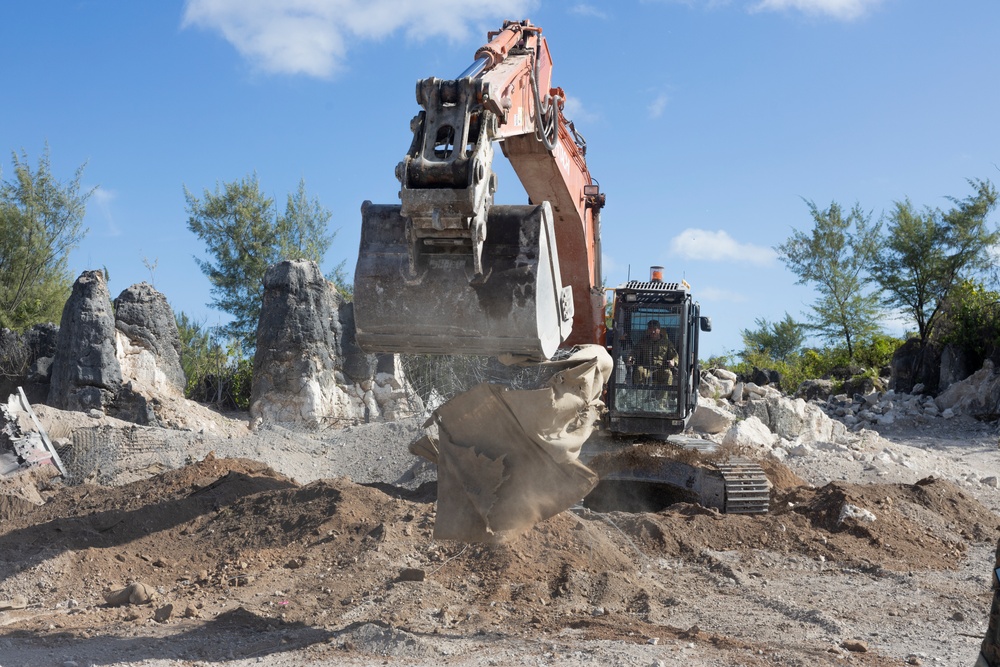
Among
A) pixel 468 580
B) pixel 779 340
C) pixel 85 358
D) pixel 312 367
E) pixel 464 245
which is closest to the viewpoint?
pixel 464 245

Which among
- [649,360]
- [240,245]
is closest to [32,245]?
[240,245]

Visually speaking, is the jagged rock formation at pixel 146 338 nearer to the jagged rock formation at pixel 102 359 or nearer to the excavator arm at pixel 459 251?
the jagged rock formation at pixel 102 359

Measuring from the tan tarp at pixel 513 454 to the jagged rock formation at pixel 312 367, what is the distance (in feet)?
41.7

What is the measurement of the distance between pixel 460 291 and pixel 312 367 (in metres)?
13.9

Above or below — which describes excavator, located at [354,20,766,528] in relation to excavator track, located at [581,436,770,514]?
above

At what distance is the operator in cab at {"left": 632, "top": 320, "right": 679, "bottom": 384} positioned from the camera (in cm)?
958

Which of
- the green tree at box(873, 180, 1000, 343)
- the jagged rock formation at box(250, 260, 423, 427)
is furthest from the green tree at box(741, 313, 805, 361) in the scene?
the jagged rock formation at box(250, 260, 423, 427)

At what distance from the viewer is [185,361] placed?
75.0ft

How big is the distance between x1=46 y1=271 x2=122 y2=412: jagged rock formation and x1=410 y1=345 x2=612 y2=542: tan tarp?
1270cm

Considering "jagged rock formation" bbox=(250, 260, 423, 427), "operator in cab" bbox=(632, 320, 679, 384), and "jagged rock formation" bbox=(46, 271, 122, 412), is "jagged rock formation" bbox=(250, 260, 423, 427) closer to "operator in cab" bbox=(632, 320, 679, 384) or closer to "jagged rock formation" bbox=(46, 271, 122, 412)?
"jagged rock formation" bbox=(46, 271, 122, 412)

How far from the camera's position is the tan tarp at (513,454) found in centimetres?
560

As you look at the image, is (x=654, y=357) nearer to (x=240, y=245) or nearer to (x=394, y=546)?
(x=394, y=546)

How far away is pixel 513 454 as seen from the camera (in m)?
5.72

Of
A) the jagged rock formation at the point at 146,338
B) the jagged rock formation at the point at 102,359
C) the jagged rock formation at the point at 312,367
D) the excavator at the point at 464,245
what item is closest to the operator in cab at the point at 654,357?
the excavator at the point at 464,245
